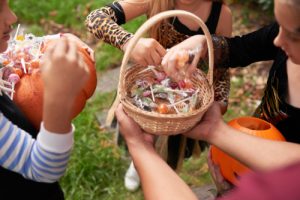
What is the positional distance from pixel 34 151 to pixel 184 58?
2.24ft

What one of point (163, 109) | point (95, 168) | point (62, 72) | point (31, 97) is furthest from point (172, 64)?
point (95, 168)

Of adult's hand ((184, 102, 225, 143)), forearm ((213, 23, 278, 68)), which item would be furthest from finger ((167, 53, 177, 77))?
forearm ((213, 23, 278, 68))

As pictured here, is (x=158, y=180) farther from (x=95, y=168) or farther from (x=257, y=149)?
(x=95, y=168)

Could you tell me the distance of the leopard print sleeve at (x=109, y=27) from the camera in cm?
189

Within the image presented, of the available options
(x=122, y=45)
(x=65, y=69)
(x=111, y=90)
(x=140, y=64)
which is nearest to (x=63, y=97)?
(x=65, y=69)

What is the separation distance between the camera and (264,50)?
6.21 ft

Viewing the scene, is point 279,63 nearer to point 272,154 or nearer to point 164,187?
point 272,154

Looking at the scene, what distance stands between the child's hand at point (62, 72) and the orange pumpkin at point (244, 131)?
2.99 ft

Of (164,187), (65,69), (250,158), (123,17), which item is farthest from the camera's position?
(123,17)

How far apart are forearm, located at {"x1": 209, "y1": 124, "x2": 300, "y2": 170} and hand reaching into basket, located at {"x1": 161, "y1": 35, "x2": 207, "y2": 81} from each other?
0.31 meters

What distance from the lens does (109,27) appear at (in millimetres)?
1919

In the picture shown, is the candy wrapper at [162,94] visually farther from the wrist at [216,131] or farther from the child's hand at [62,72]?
the child's hand at [62,72]

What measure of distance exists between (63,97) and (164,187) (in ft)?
1.61

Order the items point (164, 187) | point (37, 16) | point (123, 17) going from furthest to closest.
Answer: point (37, 16), point (123, 17), point (164, 187)
